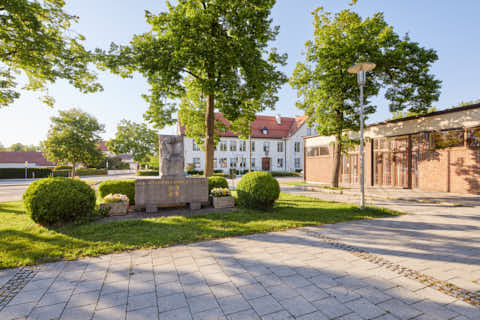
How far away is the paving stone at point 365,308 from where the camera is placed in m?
2.62

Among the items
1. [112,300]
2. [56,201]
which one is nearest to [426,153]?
[112,300]

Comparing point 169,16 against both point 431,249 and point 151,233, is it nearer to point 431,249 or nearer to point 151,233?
point 151,233

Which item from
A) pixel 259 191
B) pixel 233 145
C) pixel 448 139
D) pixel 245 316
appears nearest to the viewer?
pixel 245 316

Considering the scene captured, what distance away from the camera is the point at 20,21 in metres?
7.73

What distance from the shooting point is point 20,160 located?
46062mm

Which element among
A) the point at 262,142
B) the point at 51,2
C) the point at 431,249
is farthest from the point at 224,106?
the point at 262,142

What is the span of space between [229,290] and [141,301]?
3.88 ft

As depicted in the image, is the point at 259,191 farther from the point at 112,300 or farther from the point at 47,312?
the point at 47,312

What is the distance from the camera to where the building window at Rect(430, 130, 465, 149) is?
39.0ft

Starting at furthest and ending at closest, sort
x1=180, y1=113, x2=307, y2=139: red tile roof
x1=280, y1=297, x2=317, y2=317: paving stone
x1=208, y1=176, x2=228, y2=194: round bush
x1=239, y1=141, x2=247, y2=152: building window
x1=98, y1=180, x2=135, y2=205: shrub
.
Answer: x1=180, y1=113, x2=307, y2=139: red tile roof, x1=239, y1=141, x2=247, y2=152: building window, x1=208, y1=176, x2=228, y2=194: round bush, x1=98, y1=180, x2=135, y2=205: shrub, x1=280, y1=297, x2=317, y2=317: paving stone

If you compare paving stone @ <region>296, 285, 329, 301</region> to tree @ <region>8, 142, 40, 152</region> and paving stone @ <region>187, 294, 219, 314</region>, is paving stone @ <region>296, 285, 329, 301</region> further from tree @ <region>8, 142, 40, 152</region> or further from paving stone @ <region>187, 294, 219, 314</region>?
tree @ <region>8, 142, 40, 152</region>

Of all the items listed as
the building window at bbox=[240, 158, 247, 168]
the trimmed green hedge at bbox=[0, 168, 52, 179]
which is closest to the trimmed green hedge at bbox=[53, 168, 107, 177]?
the trimmed green hedge at bbox=[0, 168, 52, 179]

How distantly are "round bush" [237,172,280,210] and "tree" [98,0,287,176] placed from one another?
4.36 metres

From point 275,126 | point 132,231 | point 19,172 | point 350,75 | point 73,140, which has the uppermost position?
point 275,126
